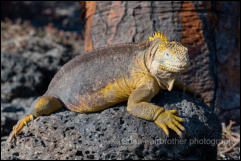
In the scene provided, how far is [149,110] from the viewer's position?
277cm

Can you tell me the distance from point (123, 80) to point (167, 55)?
613mm

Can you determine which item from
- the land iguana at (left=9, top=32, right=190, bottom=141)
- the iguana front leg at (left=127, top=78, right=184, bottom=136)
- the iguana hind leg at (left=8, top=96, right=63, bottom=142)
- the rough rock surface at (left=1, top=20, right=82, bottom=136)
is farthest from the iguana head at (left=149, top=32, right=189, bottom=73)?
the rough rock surface at (left=1, top=20, right=82, bottom=136)

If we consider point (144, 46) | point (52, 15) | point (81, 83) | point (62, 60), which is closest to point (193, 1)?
point (144, 46)

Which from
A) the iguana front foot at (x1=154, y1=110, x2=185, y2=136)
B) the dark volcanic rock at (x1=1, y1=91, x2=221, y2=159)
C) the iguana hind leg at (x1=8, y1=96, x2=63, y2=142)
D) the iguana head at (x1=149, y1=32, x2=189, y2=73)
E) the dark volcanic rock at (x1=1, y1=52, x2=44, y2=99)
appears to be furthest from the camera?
the dark volcanic rock at (x1=1, y1=52, x2=44, y2=99)

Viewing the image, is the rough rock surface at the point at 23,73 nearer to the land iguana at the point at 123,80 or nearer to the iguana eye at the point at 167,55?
the land iguana at the point at 123,80

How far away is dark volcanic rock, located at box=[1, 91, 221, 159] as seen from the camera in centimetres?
289

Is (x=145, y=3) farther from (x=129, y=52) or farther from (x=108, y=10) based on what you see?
(x=129, y=52)

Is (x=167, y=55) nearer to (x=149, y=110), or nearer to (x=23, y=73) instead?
(x=149, y=110)

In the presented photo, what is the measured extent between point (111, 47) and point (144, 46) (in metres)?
0.40

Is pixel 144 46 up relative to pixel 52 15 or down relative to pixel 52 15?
down

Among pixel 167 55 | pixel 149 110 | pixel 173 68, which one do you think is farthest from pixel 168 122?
pixel 167 55

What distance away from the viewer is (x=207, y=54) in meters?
4.61

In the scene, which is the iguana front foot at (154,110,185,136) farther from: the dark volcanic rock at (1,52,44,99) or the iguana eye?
the dark volcanic rock at (1,52,44,99)

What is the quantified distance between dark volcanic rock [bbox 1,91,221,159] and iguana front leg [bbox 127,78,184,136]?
13 cm
